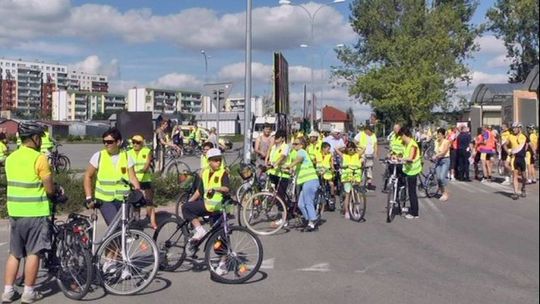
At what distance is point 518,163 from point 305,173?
6.47 meters

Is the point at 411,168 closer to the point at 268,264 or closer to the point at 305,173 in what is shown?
the point at 305,173

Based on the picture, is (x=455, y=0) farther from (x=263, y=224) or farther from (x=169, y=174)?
(x=169, y=174)

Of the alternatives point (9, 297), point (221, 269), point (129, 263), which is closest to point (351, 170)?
point (221, 269)

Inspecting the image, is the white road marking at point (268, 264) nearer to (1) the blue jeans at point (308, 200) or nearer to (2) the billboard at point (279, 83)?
(1) the blue jeans at point (308, 200)

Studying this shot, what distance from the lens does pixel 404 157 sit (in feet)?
41.5

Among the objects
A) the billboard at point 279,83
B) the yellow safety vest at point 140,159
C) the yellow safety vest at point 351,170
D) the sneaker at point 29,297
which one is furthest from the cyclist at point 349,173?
the billboard at point 279,83

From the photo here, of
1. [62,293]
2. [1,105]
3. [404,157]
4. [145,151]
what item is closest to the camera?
[62,293]

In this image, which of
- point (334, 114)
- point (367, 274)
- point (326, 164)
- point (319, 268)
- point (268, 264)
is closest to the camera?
point (367, 274)

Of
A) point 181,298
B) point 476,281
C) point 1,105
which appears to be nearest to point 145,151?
point 181,298

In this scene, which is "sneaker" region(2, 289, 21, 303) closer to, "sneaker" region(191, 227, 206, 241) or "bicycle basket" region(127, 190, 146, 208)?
"bicycle basket" region(127, 190, 146, 208)

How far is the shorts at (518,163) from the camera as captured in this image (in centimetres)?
1486

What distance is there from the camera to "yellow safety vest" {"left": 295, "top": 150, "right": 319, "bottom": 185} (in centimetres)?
1127

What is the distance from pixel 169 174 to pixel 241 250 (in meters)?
8.93

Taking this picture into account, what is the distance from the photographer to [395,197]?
1255cm
